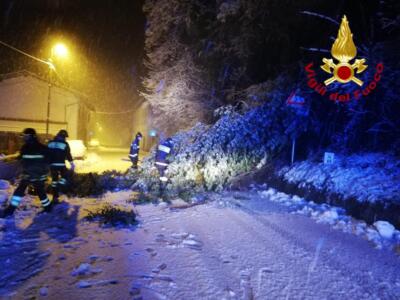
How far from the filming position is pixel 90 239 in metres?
4.58

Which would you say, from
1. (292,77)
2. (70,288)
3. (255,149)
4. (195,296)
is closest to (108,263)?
(70,288)

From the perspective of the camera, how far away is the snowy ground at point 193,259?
321 centimetres

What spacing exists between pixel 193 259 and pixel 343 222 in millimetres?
Answer: 3534

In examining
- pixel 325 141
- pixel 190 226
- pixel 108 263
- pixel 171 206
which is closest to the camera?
pixel 108 263

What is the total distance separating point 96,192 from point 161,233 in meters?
3.64

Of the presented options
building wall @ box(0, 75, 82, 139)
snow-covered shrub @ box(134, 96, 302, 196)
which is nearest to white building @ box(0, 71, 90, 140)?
building wall @ box(0, 75, 82, 139)

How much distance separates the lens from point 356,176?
695 cm

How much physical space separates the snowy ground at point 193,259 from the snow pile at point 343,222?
2.1 inches

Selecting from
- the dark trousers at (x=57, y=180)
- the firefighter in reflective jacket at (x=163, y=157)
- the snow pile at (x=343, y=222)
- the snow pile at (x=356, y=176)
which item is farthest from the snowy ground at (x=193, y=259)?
the firefighter in reflective jacket at (x=163, y=157)

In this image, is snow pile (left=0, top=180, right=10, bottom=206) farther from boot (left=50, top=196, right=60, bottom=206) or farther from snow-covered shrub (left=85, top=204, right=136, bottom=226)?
snow-covered shrub (left=85, top=204, right=136, bottom=226)

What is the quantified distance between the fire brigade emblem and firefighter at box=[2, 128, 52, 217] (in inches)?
263

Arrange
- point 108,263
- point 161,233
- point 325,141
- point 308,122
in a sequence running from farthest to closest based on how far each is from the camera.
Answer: point 325,141 < point 308,122 < point 161,233 < point 108,263

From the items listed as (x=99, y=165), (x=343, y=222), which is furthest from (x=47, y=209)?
(x=99, y=165)

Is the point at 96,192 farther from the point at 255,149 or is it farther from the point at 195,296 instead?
the point at 195,296
